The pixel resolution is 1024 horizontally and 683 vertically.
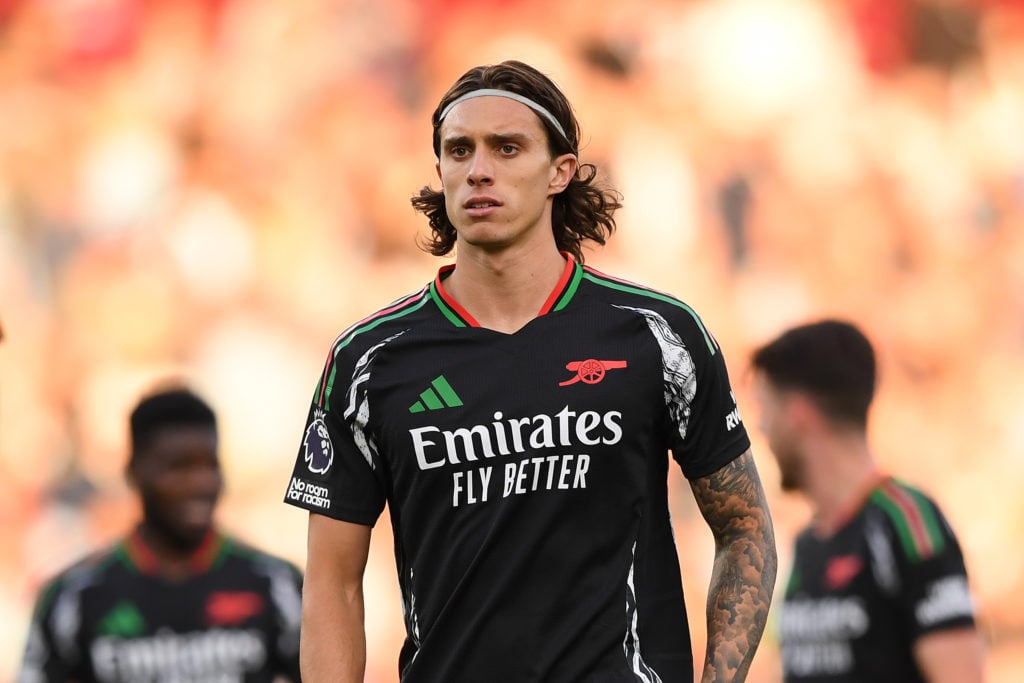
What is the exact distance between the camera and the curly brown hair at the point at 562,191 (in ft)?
12.5

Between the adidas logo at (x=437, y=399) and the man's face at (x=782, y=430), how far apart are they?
2.18 m

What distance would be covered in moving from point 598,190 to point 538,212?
1.26ft

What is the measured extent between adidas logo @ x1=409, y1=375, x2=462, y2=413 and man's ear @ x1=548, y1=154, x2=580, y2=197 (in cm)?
53

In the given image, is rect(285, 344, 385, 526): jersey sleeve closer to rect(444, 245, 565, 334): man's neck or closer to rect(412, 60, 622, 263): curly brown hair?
rect(444, 245, 565, 334): man's neck

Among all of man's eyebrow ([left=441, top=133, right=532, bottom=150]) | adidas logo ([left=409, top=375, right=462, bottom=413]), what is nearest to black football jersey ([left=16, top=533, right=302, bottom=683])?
adidas logo ([left=409, top=375, right=462, bottom=413])

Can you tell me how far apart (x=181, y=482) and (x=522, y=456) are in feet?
9.32

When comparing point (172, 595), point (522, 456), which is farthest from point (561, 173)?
point (172, 595)

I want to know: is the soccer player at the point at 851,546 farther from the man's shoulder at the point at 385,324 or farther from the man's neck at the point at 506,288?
the man's shoulder at the point at 385,324

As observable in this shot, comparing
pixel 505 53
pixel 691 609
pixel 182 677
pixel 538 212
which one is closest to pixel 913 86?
pixel 505 53

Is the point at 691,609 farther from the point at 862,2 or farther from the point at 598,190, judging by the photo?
the point at 598,190

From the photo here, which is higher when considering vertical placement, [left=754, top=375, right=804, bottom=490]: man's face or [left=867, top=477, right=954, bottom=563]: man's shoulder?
[left=754, top=375, right=804, bottom=490]: man's face

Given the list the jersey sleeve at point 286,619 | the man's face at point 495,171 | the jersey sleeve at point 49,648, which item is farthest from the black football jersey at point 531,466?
the jersey sleeve at point 49,648

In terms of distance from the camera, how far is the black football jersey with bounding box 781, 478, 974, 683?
15.6 feet

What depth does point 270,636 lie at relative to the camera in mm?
5961
